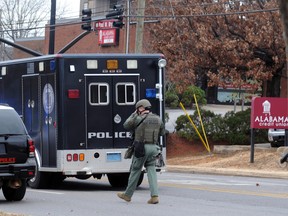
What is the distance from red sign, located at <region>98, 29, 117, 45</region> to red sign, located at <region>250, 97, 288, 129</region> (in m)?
27.0

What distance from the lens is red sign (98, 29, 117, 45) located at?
5306cm

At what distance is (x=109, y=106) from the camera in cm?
1700

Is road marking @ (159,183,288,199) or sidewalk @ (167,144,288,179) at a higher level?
road marking @ (159,183,288,199)

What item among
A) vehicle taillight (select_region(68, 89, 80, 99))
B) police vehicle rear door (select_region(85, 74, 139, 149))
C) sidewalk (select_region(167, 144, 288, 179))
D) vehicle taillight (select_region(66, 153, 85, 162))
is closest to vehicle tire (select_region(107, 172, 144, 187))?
police vehicle rear door (select_region(85, 74, 139, 149))

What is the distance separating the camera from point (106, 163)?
16.8 meters

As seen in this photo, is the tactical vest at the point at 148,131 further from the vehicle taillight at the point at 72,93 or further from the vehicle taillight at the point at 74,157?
the vehicle taillight at the point at 72,93

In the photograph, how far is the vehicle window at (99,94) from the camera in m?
16.9

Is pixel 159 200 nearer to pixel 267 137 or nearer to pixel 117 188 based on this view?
pixel 117 188

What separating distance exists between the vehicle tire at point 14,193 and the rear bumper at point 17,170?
56cm

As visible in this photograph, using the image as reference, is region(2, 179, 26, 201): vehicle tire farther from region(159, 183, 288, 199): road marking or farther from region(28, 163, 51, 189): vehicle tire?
region(159, 183, 288, 199): road marking

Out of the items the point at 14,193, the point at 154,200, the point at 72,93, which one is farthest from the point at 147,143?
the point at 72,93

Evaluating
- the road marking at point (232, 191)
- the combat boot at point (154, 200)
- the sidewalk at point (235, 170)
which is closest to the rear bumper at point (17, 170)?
the combat boot at point (154, 200)

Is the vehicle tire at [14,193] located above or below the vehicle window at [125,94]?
below

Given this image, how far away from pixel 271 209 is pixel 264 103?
43.9 feet
